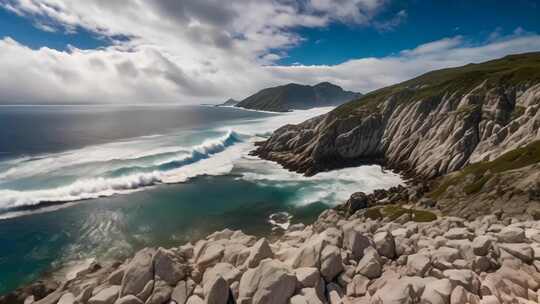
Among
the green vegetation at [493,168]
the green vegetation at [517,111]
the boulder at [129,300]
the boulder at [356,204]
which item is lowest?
the boulder at [356,204]

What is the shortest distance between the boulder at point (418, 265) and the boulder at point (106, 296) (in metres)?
18.1

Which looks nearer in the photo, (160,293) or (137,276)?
(160,293)

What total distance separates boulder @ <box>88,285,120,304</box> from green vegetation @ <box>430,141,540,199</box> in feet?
169

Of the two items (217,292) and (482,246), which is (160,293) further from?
(482,246)

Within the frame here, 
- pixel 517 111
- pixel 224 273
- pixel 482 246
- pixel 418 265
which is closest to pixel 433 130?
pixel 517 111

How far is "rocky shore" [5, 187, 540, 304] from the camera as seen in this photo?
1630 centimetres

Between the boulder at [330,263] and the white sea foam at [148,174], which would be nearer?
the boulder at [330,263]

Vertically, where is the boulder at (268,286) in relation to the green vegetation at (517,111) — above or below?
below

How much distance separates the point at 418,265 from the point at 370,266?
2854mm

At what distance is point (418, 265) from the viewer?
60.6 ft

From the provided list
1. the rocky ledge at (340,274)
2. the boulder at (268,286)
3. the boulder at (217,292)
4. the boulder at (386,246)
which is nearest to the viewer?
the rocky ledge at (340,274)

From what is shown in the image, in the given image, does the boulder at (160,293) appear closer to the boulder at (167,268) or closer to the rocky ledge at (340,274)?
the rocky ledge at (340,274)

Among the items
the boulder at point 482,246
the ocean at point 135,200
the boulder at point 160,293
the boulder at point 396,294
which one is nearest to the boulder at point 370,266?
the boulder at point 396,294

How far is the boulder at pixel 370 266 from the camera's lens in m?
18.8
